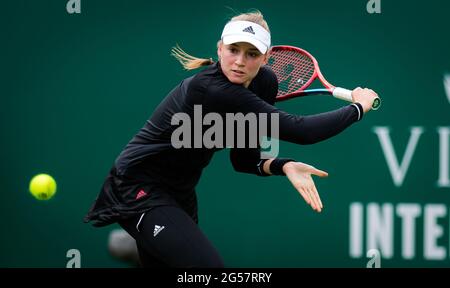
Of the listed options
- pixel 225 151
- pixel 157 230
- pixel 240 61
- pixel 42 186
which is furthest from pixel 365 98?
pixel 42 186

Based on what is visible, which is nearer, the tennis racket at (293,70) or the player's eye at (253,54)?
the player's eye at (253,54)

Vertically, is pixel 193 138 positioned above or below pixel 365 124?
below

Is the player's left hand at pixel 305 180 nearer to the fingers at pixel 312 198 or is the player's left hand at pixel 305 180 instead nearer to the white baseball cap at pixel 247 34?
the fingers at pixel 312 198

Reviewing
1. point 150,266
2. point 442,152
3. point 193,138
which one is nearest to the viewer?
point 193,138

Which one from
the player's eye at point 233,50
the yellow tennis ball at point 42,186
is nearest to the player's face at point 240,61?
the player's eye at point 233,50

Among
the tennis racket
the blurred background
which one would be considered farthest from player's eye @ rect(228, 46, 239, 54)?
the blurred background

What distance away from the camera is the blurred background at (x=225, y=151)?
4.46 metres

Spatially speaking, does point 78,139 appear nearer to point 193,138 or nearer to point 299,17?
point 299,17

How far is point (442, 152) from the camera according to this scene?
175 inches

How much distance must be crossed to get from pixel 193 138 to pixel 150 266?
617mm

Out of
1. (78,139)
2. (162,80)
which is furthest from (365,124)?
(78,139)

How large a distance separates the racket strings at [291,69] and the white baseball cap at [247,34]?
1.73 feet

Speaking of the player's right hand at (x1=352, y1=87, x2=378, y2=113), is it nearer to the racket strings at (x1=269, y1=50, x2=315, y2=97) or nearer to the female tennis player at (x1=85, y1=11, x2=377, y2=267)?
the female tennis player at (x1=85, y1=11, x2=377, y2=267)

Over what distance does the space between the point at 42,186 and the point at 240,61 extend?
186 cm
